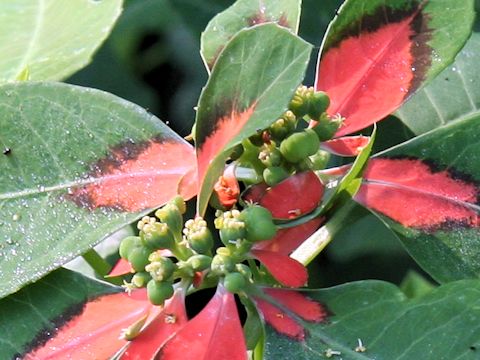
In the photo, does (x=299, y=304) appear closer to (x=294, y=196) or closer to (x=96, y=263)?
(x=294, y=196)

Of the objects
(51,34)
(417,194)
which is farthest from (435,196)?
(51,34)

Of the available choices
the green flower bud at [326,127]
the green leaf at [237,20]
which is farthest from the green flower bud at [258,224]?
the green leaf at [237,20]

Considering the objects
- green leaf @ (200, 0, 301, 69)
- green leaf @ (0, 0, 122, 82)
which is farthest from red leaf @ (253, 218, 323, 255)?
green leaf @ (0, 0, 122, 82)

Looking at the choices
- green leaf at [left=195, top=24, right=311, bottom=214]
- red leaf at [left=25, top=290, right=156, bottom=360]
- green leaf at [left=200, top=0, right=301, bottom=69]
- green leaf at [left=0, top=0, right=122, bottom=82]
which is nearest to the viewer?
green leaf at [left=195, top=24, right=311, bottom=214]

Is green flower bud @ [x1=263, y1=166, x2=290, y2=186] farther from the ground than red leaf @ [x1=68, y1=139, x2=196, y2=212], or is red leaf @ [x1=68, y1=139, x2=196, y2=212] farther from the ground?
red leaf @ [x1=68, y1=139, x2=196, y2=212]

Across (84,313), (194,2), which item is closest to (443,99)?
(194,2)

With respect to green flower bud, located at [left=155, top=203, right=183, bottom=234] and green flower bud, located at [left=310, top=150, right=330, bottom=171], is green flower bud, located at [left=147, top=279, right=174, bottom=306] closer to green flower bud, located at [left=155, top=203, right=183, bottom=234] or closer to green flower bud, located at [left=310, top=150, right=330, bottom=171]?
green flower bud, located at [left=155, top=203, right=183, bottom=234]
